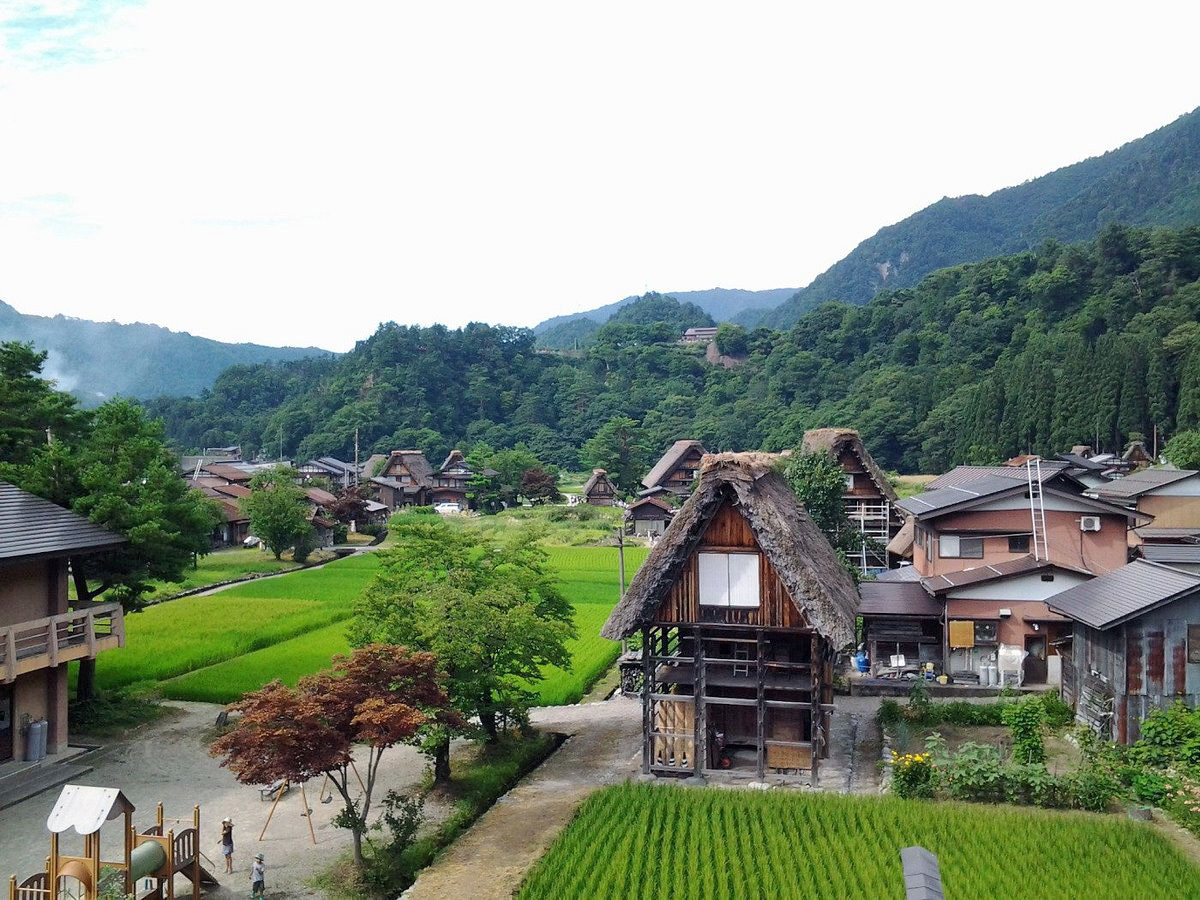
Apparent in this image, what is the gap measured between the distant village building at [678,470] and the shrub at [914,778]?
5144 cm

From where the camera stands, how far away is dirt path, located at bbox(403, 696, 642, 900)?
43.1 feet

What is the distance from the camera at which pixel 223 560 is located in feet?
159

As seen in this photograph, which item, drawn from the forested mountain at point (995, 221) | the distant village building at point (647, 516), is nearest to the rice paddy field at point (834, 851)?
the distant village building at point (647, 516)

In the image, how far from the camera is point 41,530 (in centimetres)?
1864

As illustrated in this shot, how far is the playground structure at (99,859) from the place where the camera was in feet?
36.0

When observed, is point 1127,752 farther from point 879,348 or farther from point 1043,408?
point 879,348

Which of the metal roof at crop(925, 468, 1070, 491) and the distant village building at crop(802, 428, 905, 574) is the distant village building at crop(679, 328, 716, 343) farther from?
the metal roof at crop(925, 468, 1070, 491)

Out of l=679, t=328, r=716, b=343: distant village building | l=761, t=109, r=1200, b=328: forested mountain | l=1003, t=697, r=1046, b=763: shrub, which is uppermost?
l=761, t=109, r=1200, b=328: forested mountain

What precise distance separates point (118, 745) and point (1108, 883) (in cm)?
1852

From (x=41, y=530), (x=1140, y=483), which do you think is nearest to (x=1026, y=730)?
(x=41, y=530)

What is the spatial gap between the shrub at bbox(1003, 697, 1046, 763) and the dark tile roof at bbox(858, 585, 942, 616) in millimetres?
5446

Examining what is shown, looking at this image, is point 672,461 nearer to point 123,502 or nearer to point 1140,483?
point 1140,483

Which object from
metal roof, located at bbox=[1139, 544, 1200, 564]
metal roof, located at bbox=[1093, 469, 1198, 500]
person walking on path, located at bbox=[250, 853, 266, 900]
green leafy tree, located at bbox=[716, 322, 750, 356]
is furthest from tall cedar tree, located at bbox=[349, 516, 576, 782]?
green leafy tree, located at bbox=[716, 322, 750, 356]

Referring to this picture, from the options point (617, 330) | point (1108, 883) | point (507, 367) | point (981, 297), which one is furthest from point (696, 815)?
point (617, 330)
